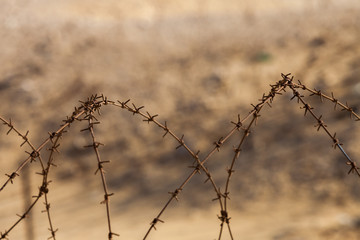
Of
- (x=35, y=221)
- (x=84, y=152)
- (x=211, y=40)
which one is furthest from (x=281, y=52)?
(x=35, y=221)

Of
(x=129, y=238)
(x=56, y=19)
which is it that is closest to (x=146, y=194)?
(x=129, y=238)

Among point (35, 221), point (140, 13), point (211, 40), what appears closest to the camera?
point (35, 221)

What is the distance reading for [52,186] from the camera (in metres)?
8.40

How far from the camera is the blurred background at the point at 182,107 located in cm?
719

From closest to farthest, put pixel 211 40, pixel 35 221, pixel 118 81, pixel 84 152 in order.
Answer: pixel 35 221 < pixel 84 152 < pixel 118 81 < pixel 211 40

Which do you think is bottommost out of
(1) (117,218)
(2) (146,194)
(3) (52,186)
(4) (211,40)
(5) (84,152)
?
(1) (117,218)

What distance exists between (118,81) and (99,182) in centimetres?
257

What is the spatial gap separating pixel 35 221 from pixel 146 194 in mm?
1587

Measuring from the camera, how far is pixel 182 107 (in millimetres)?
9555

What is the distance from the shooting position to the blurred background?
7188 mm

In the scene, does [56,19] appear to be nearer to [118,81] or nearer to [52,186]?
[118,81]

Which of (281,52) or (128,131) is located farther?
(281,52)

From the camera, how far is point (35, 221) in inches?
289

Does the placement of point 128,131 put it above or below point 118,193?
above
